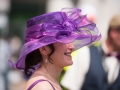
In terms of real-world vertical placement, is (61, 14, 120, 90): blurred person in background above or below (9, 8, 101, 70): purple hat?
below

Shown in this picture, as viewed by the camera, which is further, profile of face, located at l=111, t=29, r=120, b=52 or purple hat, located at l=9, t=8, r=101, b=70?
profile of face, located at l=111, t=29, r=120, b=52

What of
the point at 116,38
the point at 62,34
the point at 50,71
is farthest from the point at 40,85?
the point at 116,38

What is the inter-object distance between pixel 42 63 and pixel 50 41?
0.22 metres

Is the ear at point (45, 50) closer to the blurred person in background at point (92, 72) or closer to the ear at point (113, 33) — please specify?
the blurred person in background at point (92, 72)

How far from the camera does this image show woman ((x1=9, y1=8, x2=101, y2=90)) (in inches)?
137

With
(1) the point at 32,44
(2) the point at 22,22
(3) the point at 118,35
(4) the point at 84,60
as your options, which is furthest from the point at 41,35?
(2) the point at 22,22

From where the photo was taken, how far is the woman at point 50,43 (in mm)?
3480

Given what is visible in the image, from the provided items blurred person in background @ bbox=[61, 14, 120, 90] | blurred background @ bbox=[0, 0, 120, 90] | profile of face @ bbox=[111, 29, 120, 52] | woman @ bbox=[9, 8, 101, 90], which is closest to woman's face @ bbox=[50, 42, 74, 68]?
woman @ bbox=[9, 8, 101, 90]

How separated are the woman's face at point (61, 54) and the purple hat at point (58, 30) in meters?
0.06

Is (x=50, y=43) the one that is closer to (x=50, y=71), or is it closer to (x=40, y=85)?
(x=50, y=71)

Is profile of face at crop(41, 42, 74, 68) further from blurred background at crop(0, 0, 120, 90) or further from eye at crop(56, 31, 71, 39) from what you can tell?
blurred background at crop(0, 0, 120, 90)

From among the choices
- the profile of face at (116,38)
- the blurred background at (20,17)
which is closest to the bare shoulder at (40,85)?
the profile of face at (116,38)

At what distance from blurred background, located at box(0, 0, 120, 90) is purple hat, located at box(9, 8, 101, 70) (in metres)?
2.54

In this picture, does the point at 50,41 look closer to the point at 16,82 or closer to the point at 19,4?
the point at 16,82
